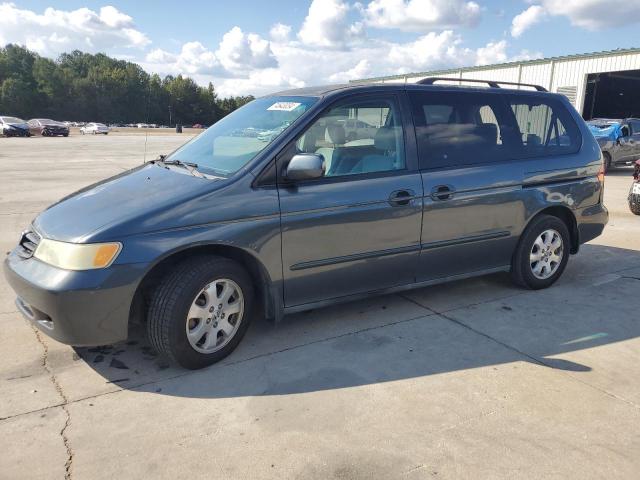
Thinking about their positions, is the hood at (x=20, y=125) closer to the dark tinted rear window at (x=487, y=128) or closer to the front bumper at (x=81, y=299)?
the front bumper at (x=81, y=299)

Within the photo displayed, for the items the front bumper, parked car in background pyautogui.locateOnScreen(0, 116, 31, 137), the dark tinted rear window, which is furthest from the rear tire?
parked car in background pyautogui.locateOnScreen(0, 116, 31, 137)

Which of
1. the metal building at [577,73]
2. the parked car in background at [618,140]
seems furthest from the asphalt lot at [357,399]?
the metal building at [577,73]

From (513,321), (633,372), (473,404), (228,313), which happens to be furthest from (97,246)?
(633,372)

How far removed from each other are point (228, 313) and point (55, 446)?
1237 millimetres

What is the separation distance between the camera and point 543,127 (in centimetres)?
493

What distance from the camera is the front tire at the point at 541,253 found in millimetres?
4836

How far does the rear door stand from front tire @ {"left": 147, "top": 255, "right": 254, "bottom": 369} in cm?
157

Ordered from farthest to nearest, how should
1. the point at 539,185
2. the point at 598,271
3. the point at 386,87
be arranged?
the point at 598,271, the point at 539,185, the point at 386,87

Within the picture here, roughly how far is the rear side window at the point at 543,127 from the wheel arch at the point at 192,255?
2.66m

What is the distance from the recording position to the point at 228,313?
349cm

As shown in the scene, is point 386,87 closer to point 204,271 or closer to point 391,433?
point 204,271

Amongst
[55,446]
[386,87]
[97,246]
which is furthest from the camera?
[386,87]

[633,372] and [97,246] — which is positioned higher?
[97,246]

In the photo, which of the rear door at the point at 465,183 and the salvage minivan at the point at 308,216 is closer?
the salvage minivan at the point at 308,216
